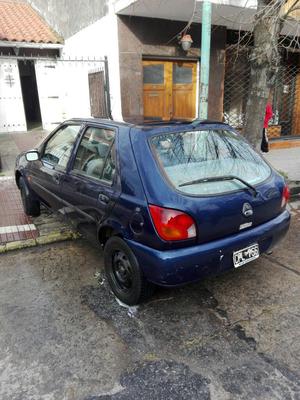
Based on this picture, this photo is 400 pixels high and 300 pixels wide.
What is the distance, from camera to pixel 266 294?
10.2 ft

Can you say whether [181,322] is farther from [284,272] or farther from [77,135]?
[77,135]

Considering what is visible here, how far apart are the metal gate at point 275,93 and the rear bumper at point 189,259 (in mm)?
7969

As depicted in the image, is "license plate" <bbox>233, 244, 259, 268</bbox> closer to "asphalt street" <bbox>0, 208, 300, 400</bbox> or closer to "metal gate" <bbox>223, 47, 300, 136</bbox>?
"asphalt street" <bbox>0, 208, 300, 400</bbox>

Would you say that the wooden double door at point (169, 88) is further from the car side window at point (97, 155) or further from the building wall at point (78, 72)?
the car side window at point (97, 155)

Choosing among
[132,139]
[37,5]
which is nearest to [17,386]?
[132,139]

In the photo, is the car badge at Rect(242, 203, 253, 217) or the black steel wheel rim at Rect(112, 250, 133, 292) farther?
the black steel wheel rim at Rect(112, 250, 133, 292)

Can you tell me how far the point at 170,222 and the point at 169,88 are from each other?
656 cm

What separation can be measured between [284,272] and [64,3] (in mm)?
10094

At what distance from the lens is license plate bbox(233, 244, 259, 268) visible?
109 inches

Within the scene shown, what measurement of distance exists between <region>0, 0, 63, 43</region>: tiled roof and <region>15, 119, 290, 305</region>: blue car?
29.3 ft

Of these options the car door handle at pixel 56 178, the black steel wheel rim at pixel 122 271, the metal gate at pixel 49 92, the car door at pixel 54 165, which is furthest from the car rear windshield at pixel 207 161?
the metal gate at pixel 49 92

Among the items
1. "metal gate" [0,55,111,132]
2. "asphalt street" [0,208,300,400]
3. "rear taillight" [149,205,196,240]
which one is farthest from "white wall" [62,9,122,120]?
"rear taillight" [149,205,196,240]

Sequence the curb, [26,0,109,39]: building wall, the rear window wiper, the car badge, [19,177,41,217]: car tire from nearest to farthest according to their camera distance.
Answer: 1. the rear window wiper
2. the car badge
3. the curb
4. [19,177,41,217]: car tire
5. [26,0,109,39]: building wall

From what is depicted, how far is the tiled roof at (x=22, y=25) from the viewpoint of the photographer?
35.0 feet
